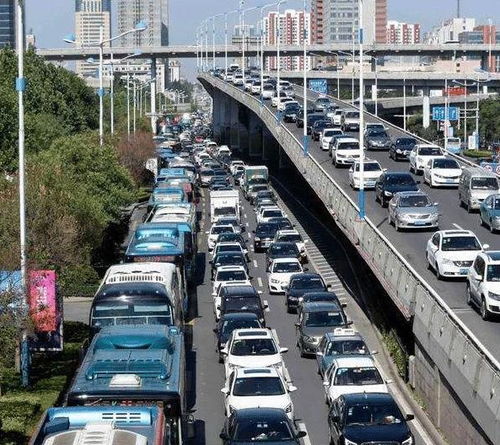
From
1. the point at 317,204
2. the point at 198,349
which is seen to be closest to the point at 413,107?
the point at 317,204

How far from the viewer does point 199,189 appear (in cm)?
8338

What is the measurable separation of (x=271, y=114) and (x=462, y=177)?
40.6 meters

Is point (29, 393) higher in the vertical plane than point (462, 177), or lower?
lower

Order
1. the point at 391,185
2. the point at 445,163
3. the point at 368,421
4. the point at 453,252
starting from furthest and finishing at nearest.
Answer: the point at 445,163
the point at 391,185
the point at 453,252
the point at 368,421

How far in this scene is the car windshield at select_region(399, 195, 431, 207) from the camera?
4156cm

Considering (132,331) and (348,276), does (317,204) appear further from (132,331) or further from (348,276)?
(132,331)

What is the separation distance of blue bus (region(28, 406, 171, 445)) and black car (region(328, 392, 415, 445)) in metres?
7.54

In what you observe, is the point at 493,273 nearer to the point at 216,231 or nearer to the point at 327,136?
the point at 216,231

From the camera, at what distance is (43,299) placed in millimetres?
28859

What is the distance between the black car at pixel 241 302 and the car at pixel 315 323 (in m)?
1.97

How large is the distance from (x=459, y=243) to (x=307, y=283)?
9021mm

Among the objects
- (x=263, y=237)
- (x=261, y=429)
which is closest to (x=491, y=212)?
(x=263, y=237)

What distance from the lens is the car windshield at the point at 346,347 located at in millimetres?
31391

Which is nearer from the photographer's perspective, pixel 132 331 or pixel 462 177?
pixel 132 331
